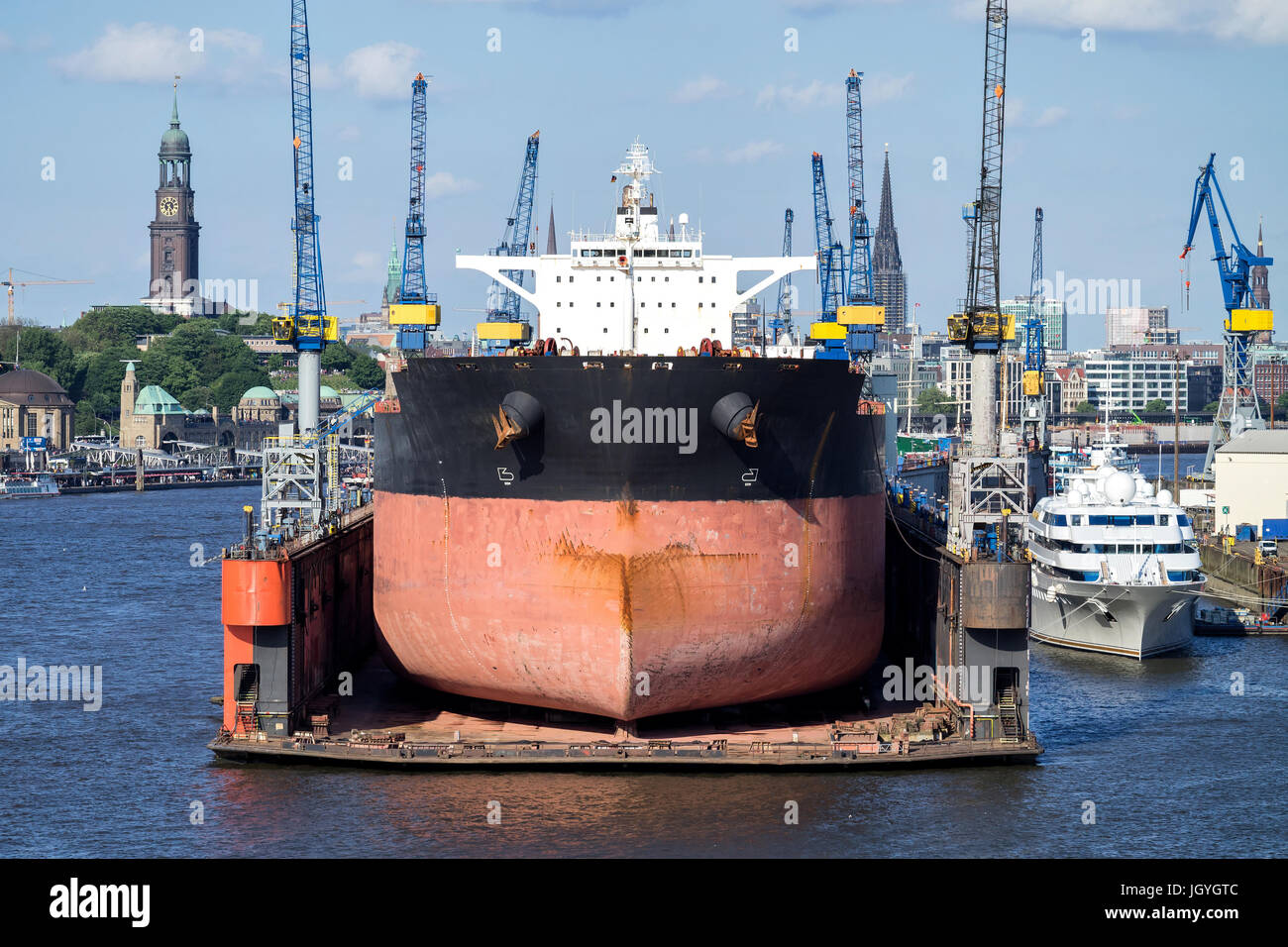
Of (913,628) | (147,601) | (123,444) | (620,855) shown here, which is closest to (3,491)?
(123,444)

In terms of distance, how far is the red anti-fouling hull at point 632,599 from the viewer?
29.0 metres

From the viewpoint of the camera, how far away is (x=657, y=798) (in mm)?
27891

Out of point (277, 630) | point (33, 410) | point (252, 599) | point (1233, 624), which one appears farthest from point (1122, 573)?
point (33, 410)

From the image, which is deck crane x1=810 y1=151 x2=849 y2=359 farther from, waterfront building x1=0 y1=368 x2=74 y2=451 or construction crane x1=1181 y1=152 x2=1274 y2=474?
waterfront building x1=0 y1=368 x2=74 y2=451

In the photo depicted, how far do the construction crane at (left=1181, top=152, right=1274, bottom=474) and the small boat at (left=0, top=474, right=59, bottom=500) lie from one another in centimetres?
9266

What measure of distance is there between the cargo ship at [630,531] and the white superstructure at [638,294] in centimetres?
289

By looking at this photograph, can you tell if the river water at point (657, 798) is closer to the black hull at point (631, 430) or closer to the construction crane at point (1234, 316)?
the black hull at point (631, 430)

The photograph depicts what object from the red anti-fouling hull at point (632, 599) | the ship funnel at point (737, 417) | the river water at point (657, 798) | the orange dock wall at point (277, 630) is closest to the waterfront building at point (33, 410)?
the river water at point (657, 798)

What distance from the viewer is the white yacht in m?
44.9

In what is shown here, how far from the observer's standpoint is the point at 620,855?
25.1m

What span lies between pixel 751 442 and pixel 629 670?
15.2 ft

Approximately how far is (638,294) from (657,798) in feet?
40.9

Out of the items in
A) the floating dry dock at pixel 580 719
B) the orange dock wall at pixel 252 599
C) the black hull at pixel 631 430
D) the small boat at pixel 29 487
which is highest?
the black hull at pixel 631 430
